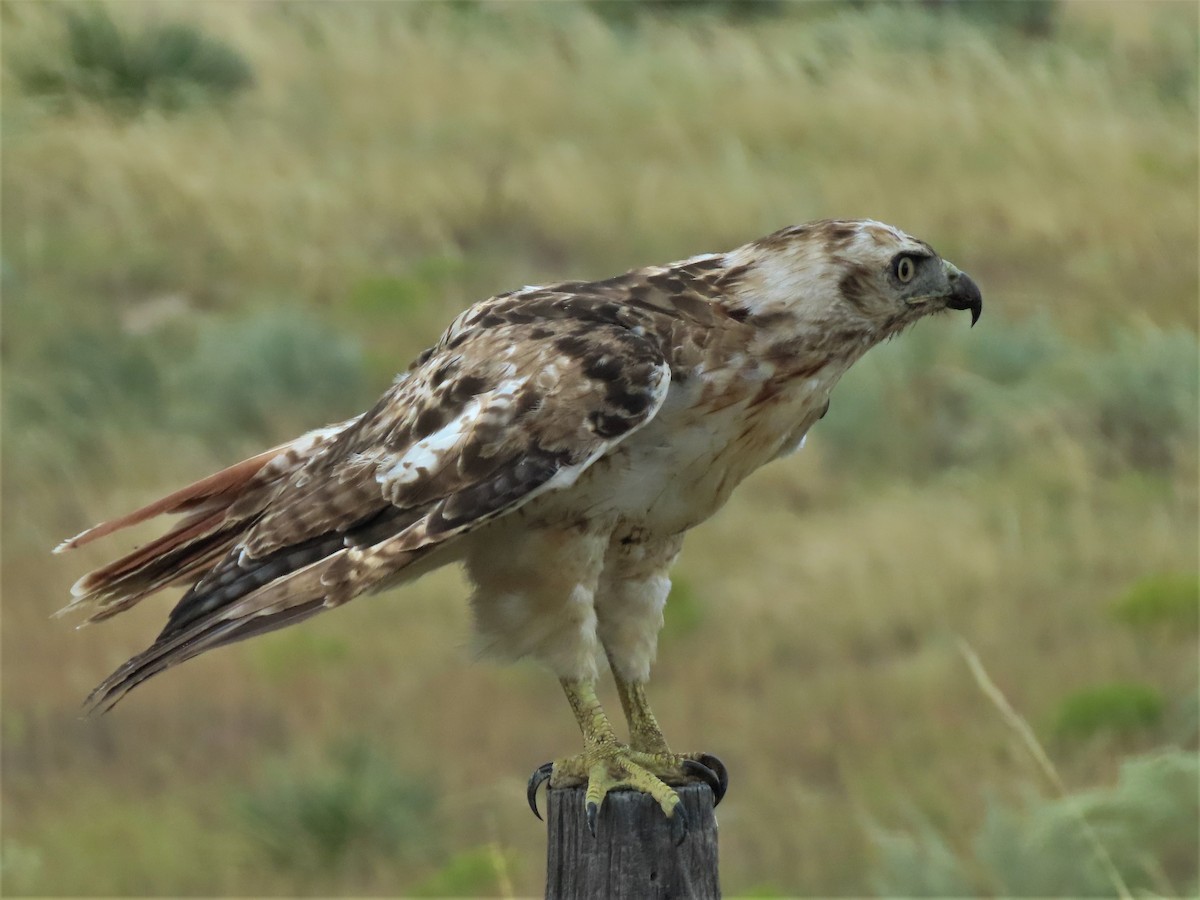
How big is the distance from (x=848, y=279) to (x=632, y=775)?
1168mm

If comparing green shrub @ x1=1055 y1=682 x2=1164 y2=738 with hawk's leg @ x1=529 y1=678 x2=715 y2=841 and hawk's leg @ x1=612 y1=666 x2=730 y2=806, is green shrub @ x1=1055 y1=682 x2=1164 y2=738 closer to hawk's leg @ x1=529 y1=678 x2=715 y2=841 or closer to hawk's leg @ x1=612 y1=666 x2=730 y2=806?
hawk's leg @ x1=612 y1=666 x2=730 y2=806

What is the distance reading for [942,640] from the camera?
30.3 ft

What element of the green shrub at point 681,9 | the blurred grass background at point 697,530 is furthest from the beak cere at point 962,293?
the green shrub at point 681,9

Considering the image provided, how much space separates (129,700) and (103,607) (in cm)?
537

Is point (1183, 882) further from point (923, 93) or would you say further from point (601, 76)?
point (601, 76)

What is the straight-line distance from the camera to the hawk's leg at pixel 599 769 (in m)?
3.59

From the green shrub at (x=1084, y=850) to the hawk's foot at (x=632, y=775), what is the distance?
9.20 feet

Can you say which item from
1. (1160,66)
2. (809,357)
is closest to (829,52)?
(1160,66)

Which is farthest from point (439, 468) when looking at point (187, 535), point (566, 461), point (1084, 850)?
point (1084, 850)

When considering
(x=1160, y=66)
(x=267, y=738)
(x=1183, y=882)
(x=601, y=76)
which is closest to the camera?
(x=1183, y=882)

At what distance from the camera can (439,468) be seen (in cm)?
358

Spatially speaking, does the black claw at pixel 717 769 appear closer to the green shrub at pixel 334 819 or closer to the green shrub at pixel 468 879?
the green shrub at pixel 468 879

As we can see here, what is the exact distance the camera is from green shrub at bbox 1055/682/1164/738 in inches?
320

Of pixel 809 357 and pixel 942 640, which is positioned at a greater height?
pixel 809 357
